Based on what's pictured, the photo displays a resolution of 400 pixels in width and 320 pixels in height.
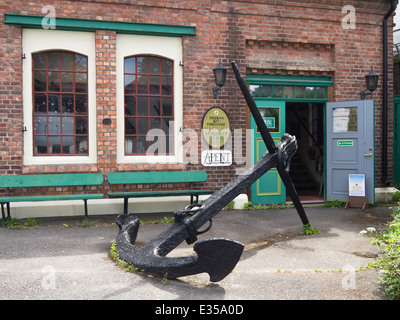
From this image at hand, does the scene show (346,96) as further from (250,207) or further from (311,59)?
(250,207)

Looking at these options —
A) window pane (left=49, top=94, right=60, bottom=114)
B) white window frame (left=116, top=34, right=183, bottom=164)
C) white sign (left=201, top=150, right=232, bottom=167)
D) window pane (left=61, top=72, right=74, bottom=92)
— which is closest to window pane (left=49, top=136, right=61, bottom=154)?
window pane (left=49, top=94, right=60, bottom=114)

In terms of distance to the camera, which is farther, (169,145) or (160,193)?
(169,145)

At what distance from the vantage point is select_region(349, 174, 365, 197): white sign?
8.59m

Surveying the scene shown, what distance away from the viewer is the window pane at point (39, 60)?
25.1ft

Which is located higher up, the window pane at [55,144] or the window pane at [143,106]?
the window pane at [143,106]

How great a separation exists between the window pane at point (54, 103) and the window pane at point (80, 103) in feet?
1.07

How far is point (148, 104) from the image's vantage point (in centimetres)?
817

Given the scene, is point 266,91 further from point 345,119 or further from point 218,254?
point 218,254

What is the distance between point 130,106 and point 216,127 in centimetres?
177

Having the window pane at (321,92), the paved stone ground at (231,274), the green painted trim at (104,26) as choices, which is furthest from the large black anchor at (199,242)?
the window pane at (321,92)

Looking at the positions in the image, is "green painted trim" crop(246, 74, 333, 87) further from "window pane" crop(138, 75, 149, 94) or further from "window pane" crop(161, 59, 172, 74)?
"window pane" crop(138, 75, 149, 94)

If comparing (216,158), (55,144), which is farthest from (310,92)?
(55,144)

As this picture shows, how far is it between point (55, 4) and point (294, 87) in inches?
202

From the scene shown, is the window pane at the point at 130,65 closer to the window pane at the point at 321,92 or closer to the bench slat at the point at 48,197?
the bench slat at the point at 48,197
